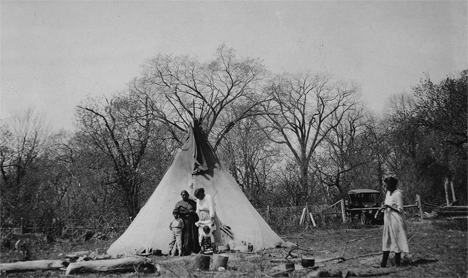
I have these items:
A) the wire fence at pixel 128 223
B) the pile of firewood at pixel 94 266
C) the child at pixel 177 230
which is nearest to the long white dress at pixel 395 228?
the pile of firewood at pixel 94 266

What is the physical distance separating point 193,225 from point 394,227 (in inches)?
181

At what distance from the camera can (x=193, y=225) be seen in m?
9.04

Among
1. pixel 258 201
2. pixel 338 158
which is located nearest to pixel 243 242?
pixel 258 201

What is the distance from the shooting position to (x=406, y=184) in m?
28.6

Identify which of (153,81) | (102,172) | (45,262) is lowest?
(45,262)

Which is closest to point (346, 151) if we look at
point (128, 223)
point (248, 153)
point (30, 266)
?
point (248, 153)

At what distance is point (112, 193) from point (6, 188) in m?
8.58

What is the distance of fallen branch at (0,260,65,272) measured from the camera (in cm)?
677

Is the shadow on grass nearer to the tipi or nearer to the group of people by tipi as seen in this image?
the tipi

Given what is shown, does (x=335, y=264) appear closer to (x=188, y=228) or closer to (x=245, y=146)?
(x=188, y=228)

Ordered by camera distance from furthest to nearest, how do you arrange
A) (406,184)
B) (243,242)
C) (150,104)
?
(406,184) → (150,104) → (243,242)

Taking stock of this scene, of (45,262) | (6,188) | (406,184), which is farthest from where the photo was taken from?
(406,184)

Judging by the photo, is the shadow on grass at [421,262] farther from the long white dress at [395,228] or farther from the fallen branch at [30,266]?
the fallen branch at [30,266]

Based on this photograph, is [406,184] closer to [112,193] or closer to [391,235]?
[112,193]
